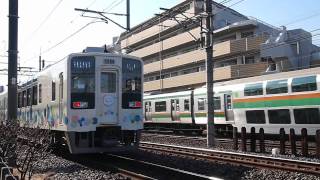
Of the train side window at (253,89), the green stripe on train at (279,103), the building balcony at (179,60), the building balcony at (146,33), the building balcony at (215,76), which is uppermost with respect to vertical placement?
the building balcony at (146,33)

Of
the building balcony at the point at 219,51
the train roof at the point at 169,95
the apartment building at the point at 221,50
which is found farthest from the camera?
the building balcony at the point at 219,51

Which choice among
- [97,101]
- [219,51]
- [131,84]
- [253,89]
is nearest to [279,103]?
[253,89]

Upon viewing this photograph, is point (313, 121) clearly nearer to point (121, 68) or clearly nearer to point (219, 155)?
point (219, 155)

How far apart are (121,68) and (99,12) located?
9.65 meters

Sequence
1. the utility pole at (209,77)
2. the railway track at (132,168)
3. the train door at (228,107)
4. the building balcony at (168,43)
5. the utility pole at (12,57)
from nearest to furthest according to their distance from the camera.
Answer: the railway track at (132,168), the utility pole at (12,57), the utility pole at (209,77), the train door at (228,107), the building balcony at (168,43)

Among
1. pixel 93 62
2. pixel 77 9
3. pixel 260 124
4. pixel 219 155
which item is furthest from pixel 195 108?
pixel 93 62

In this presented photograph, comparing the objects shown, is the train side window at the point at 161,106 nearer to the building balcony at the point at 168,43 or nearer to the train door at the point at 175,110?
the train door at the point at 175,110

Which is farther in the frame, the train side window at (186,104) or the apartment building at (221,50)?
the apartment building at (221,50)

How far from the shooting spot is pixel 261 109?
22938 mm

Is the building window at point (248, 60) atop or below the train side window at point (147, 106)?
atop

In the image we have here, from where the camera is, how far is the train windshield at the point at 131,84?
15062 mm

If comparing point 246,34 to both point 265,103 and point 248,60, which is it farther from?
point 265,103

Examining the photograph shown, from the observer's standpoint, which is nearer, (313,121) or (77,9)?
(313,121)

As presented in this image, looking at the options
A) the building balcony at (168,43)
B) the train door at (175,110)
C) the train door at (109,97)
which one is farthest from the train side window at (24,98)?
the building balcony at (168,43)
